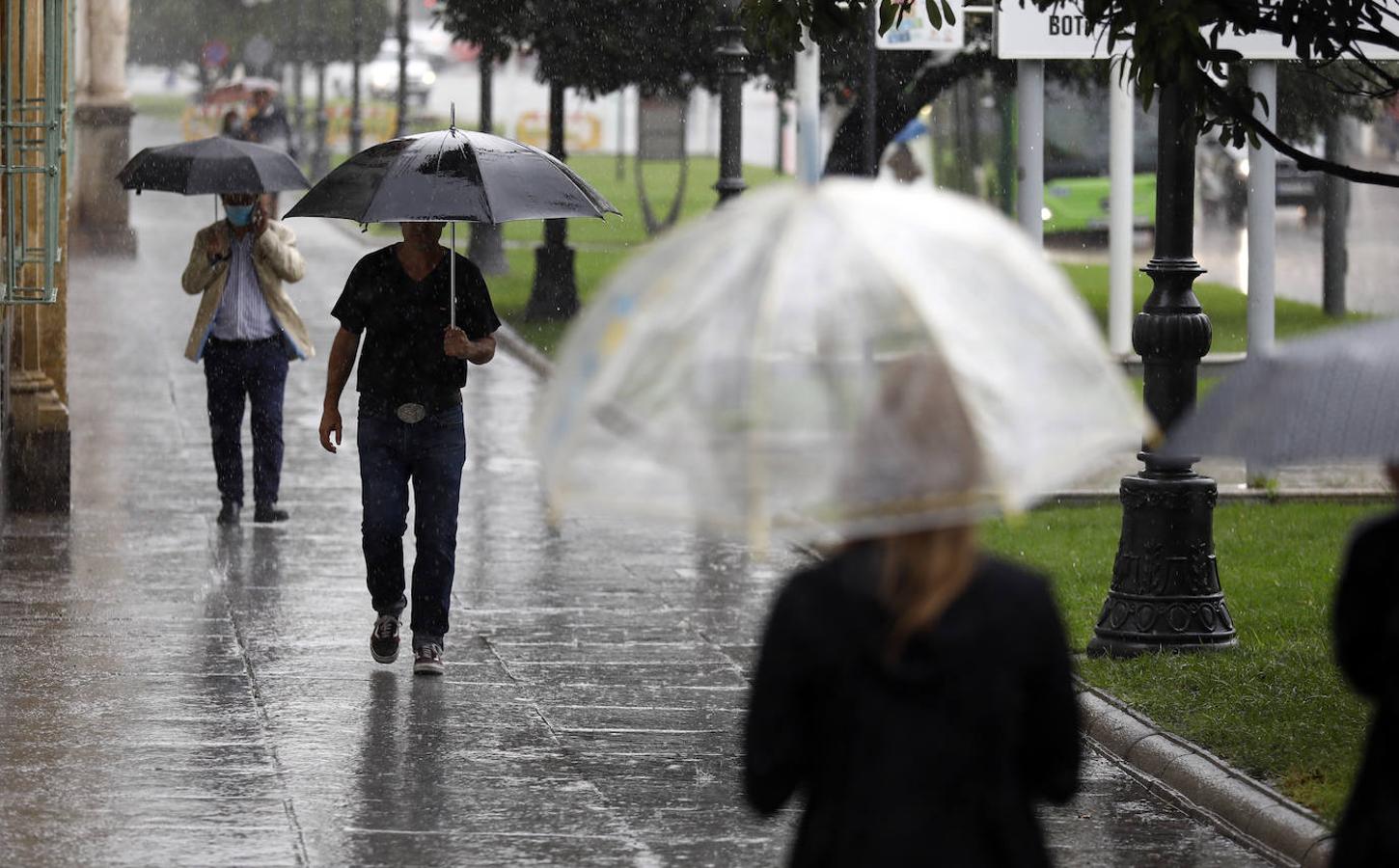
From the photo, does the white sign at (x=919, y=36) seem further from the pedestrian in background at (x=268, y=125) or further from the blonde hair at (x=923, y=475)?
the pedestrian in background at (x=268, y=125)

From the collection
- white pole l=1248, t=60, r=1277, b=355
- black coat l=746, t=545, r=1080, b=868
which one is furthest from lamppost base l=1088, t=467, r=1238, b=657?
black coat l=746, t=545, r=1080, b=868

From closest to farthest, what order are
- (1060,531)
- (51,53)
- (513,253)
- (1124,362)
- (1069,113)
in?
(51,53) < (1060,531) < (1124,362) < (513,253) < (1069,113)

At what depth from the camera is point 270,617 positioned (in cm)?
990

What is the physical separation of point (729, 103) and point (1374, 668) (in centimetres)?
1142

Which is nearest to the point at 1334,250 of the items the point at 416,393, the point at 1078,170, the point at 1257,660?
the point at 1078,170

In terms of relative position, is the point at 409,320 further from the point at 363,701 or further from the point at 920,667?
the point at 920,667

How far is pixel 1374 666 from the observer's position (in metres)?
3.85

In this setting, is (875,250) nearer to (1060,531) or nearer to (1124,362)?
(1060,531)

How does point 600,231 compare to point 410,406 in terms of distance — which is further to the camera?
point 600,231

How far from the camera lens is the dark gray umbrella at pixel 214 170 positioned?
478 inches

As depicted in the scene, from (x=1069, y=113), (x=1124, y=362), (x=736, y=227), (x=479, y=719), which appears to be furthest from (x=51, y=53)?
(x=1069, y=113)

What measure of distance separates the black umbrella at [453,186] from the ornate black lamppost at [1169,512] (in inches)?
82.1

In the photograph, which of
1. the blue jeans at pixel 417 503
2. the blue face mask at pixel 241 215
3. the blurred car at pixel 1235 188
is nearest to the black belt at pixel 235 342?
the blue face mask at pixel 241 215

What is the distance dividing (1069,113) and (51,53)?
100 ft
